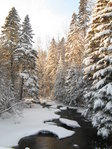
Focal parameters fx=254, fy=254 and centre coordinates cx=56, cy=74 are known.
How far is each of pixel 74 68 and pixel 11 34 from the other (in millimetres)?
12417

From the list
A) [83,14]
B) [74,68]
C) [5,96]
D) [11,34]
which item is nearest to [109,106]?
[5,96]

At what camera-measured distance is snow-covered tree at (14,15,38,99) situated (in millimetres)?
35594

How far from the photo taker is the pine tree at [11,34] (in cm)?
3334

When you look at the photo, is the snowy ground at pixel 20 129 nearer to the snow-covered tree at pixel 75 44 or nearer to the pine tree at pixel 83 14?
the snow-covered tree at pixel 75 44

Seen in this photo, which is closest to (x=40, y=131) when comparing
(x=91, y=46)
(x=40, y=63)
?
(x=91, y=46)

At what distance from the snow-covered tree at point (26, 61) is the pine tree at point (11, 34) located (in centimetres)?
119

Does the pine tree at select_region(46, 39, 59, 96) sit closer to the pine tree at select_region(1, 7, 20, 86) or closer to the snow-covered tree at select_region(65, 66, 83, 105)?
the snow-covered tree at select_region(65, 66, 83, 105)

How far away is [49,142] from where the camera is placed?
18469mm

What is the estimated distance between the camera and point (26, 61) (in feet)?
120

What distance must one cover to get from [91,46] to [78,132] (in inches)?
300

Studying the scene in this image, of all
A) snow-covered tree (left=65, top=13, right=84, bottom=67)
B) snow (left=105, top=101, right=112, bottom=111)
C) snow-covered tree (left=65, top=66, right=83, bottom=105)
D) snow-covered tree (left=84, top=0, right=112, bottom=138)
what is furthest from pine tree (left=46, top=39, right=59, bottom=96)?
snow (left=105, top=101, right=112, bottom=111)

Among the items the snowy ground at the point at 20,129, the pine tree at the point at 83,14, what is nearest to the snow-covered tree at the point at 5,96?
the snowy ground at the point at 20,129

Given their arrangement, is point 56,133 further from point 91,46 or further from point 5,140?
point 91,46

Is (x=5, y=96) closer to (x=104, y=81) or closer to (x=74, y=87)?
(x=104, y=81)
